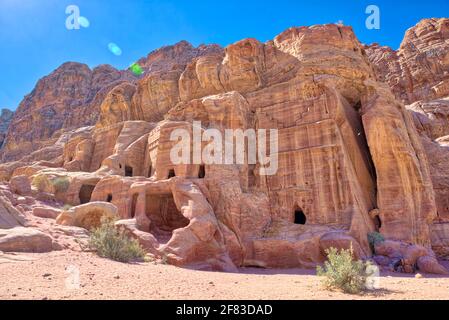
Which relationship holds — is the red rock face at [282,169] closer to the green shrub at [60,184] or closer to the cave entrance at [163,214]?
the cave entrance at [163,214]

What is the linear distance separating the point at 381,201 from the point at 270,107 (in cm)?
1106

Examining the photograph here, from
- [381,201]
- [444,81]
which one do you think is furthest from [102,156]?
[444,81]

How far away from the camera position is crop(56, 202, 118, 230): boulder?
18438 millimetres

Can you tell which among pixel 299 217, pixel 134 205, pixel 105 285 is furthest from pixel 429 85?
pixel 105 285

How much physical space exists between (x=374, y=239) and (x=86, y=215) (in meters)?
17.2

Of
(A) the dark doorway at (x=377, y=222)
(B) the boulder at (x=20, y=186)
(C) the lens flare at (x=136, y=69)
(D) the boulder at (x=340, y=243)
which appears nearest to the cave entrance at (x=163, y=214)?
(D) the boulder at (x=340, y=243)

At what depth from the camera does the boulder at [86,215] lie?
18.4m

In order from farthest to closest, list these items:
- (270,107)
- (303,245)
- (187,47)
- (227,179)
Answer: (187,47), (270,107), (227,179), (303,245)

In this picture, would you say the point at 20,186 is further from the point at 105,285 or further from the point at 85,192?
the point at 105,285

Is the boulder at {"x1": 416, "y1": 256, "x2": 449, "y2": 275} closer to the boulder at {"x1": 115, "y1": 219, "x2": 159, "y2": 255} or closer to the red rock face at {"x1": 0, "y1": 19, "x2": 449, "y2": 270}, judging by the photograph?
the red rock face at {"x1": 0, "y1": 19, "x2": 449, "y2": 270}

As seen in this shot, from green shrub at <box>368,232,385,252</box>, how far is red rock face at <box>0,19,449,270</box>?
0.55 metres

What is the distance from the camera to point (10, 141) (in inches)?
3238

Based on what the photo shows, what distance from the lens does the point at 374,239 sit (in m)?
22.5
